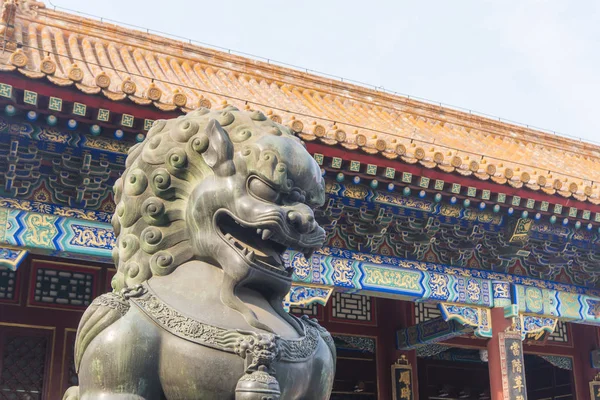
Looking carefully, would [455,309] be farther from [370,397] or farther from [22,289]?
[22,289]

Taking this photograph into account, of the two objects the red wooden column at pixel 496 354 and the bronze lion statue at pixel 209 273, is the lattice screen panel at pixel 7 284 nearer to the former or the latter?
the red wooden column at pixel 496 354

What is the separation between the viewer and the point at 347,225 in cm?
774

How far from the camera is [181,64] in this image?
10320 mm

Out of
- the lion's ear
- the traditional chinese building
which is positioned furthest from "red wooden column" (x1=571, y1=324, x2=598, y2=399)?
the lion's ear

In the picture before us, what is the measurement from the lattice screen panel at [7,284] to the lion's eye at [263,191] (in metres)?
5.61

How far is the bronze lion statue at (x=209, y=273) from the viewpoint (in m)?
2.36

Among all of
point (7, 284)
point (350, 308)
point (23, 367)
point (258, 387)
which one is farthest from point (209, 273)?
point (350, 308)

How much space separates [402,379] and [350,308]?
38.0 inches

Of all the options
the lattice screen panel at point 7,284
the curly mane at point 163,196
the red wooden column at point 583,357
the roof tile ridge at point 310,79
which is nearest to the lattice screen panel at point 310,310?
the lattice screen panel at point 7,284

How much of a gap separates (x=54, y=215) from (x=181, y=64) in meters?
4.25

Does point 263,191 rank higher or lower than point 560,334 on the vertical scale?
lower

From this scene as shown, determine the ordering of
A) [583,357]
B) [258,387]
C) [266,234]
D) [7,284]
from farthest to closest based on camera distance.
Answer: [583,357], [7,284], [266,234], [258,387]

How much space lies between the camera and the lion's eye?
101 inches

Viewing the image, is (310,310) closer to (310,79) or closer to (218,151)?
(310,79)
